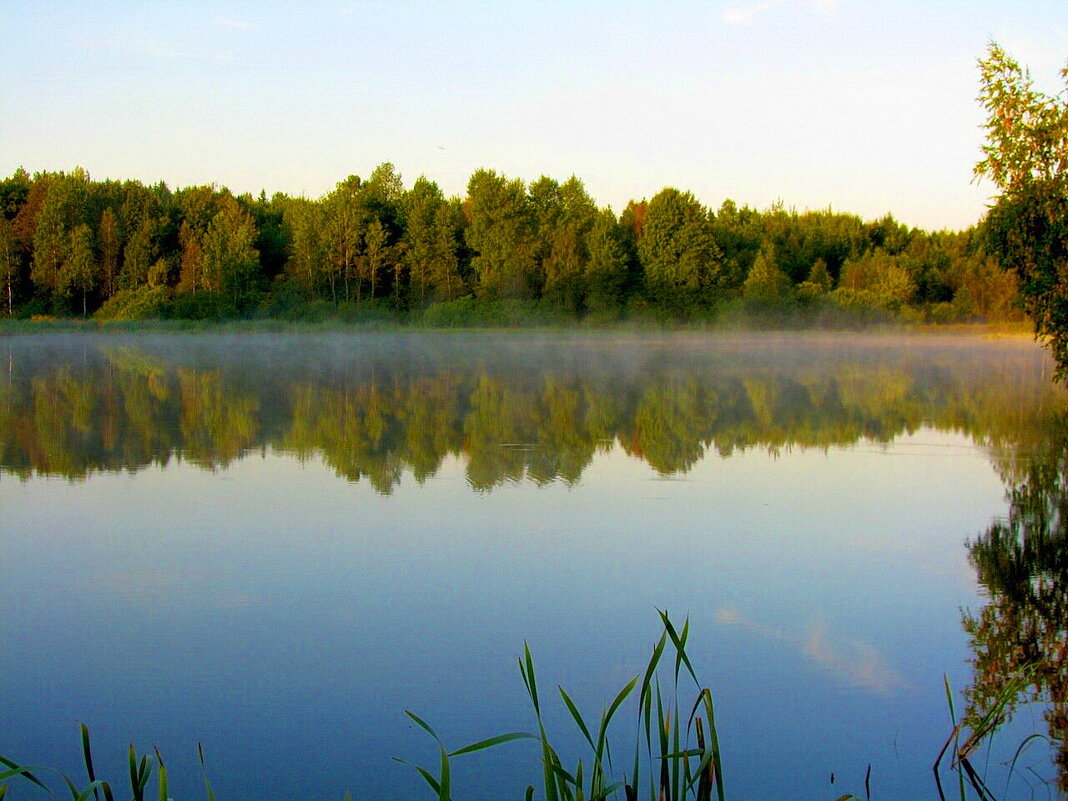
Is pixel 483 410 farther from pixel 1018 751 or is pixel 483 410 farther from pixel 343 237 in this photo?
pixel 343 237

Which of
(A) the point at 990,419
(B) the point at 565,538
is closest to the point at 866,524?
(B) the point at 565,538

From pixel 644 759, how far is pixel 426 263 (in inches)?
2134

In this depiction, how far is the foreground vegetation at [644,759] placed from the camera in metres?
2.75

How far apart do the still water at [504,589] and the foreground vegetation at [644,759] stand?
0.09 metres

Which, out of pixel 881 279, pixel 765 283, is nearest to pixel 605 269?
pixel 765 283

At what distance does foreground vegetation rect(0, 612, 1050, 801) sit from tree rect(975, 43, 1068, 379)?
284 inches

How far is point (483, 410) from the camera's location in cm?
1548

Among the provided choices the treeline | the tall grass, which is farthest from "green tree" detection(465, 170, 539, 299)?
the tall grass

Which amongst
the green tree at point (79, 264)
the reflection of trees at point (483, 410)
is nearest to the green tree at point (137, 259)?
the green tree at point (79, 264)

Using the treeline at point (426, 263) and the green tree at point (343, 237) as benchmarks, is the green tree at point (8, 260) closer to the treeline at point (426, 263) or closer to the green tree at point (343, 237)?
the treeline at point (426, 263)

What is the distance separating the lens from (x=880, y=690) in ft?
14.8

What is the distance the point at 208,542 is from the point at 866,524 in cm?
→ 449

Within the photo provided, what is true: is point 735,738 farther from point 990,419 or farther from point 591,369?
point 591,369

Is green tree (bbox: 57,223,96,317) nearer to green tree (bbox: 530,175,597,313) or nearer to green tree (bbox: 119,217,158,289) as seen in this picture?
green tree (bbox: 119,217,158,289)
